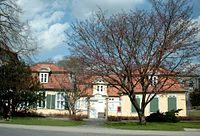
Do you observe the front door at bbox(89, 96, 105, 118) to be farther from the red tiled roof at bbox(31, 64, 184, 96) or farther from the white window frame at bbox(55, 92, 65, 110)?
the white window frame at bbox(55, 92, 65, 110)

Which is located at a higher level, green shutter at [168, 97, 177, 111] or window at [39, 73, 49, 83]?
window at [39, 73, 49, 83]

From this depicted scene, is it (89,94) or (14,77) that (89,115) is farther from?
(14,77)

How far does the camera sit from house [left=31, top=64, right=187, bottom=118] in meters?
50.5

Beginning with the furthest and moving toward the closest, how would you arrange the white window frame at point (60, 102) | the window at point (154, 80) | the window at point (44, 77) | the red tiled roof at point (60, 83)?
the window at point (44, 77) → the white window frame at point (60, 102) → the red tiled roof at point (60, 83) → the window at point (154, 80)

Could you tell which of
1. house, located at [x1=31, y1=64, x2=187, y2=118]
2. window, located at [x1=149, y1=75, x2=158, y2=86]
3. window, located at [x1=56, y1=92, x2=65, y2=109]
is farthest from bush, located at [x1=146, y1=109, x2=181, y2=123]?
window, located at [x1=56, y1=92, x2=65, y2=109]

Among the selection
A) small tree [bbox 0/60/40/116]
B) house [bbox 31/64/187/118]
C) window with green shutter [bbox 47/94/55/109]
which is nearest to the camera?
small tree [bbox 0/60/40/116]

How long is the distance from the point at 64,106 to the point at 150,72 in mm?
20617

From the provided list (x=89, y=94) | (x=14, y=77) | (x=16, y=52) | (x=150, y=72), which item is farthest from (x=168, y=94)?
(x=16, y=52)

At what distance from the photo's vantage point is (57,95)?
52781 mm

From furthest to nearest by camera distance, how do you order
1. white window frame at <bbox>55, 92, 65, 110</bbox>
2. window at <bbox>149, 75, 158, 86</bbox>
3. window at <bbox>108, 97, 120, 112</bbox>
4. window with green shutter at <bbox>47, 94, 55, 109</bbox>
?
window with green shutter at <bbox>47, 94, 55, 109</bbox>, window at <bbox>108, 97, 120, 112</bbox>, white window frame at <bbox>55, 92, 65, 110</bbox>, window at <bbox>149, 75, 158, 86</bbox>

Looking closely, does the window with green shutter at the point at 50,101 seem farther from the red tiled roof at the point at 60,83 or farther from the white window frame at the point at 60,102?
the red tiled roof at the point at 60,83

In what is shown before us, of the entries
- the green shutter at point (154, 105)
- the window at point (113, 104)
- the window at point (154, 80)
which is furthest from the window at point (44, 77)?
the window at point (154, 80)

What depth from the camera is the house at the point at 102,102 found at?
166 ft

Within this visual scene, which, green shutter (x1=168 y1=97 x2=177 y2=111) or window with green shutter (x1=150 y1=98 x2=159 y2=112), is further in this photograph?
window with green shutter (x1=150 y1=98 x2=159 y2=112)
